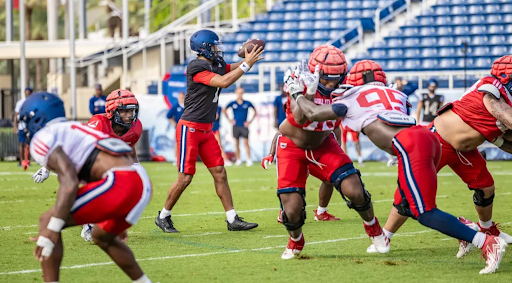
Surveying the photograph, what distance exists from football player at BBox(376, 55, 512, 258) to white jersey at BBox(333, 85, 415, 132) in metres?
0.77

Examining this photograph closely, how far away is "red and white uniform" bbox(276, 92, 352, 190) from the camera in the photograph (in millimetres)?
6613

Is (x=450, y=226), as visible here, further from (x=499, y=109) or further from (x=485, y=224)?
(x=485, y=224)

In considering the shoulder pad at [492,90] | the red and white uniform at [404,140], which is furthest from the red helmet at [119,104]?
the shoulder pad at [492,90]

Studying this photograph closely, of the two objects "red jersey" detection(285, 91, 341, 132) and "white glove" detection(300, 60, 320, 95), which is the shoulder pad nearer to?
"red jersey" detection(285, 91, 341, 132)

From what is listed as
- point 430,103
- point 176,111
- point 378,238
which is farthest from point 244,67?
point 176,111

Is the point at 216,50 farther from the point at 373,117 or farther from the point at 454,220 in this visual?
the point at 454,220

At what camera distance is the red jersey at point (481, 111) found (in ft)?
22.2

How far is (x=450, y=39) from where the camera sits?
24750 mm

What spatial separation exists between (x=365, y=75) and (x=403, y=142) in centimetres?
79

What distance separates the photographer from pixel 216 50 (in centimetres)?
853

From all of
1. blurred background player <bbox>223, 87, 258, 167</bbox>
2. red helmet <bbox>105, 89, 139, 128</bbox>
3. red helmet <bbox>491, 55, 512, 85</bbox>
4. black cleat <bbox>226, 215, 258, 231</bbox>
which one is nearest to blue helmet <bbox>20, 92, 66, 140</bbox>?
red helmet <bbox>105, 89, 139, 128</bbox>

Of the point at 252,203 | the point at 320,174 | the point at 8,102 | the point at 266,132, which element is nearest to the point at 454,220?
the point at 320,174

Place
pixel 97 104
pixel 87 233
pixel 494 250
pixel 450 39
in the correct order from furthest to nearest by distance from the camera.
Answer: pixel 450 39, pixel 97 104, pixel 87 233, pixel 494 250

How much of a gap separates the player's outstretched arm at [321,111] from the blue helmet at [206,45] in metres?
2.57
